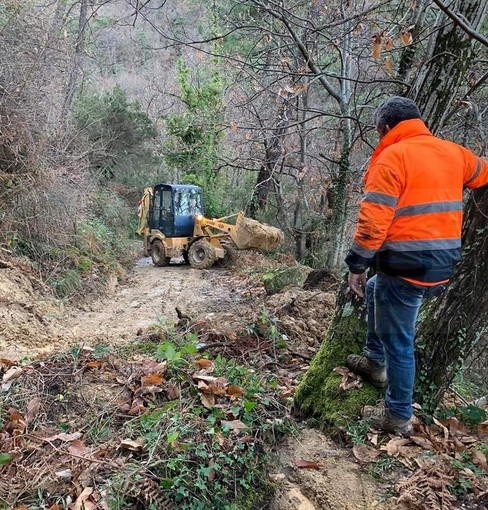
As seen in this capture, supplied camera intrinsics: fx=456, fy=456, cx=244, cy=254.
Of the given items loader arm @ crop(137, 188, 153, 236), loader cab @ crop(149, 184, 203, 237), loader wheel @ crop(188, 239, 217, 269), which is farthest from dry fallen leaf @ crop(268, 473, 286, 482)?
loader arm @ crop(137, 188, 153, 236)

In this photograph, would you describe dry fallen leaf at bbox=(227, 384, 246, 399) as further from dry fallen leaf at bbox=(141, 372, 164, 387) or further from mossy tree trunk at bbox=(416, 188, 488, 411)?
mossy tree trunk at bbox=(416, 188, 488, 411)

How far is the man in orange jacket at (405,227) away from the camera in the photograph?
7.86 ft

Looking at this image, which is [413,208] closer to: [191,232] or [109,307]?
[109,307]

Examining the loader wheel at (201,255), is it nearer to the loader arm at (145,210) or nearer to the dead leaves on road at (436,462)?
the loader arm at (145,210)

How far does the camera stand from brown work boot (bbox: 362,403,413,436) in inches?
104

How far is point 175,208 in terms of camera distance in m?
13.7

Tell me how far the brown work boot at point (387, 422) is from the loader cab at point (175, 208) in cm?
1151

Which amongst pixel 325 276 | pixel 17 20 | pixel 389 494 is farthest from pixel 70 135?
pixel 389 494

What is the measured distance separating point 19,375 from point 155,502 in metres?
1.50

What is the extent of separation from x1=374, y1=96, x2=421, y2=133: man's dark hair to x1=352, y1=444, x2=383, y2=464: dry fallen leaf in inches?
73.0

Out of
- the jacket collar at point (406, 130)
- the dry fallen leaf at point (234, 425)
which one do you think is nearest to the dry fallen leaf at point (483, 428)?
the dry fallen leaf at point (234, 425)

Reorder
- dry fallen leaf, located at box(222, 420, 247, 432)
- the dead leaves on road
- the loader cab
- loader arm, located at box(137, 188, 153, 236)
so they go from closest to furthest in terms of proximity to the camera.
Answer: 1. the dead leaves on road
2. dry fallen leaf, located at box(222, 420, 247, 432)
3. the loader cab
4. loader arm, located at box(137, 188, 153, 236)

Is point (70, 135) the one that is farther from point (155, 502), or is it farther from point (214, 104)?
point (155, 502)

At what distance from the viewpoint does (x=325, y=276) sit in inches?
303
